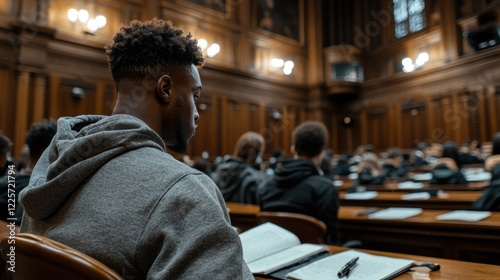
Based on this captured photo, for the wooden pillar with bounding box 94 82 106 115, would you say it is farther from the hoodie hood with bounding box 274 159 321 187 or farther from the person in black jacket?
the hoodie hood with bounding box 274 159 321 187

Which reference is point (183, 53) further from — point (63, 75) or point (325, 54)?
point (325, 54)

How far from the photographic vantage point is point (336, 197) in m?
2.36

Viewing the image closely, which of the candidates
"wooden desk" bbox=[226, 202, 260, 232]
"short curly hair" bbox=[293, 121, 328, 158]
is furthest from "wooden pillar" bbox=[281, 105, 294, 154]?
"short curly hair" bbox=[293, 121, 328, 158]

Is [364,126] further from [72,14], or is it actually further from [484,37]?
[72,14]

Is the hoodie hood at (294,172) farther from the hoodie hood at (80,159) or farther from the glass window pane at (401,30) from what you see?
the glass window pane at (401,30)

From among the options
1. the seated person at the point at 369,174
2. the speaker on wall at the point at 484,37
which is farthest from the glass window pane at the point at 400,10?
the seated person at the point at 369,174

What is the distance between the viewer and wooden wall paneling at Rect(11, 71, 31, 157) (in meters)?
7.14

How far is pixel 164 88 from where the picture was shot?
1.06 meters

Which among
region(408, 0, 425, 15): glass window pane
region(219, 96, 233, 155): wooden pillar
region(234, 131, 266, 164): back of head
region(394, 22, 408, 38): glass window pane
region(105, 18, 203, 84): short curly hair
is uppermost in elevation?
region(408, 0, 425, 15): glass window pane

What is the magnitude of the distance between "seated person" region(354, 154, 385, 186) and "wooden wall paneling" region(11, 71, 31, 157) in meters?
6.27

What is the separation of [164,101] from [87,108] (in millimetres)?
8055

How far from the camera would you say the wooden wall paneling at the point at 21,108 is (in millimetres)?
7145

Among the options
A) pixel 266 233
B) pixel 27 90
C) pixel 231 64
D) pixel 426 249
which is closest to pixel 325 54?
pixel 231 64

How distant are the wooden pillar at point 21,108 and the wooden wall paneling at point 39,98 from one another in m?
0.14
